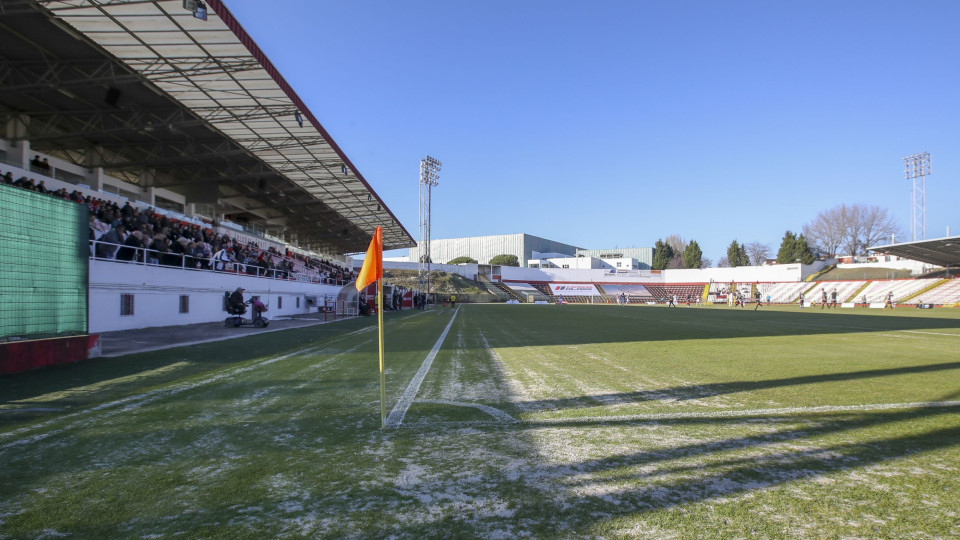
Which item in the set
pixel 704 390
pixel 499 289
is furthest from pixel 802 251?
pixel 704 390

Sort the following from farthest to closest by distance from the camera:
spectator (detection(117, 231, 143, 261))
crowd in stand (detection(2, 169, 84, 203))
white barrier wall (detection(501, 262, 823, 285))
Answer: white barrier wall (detection(501, 262, 823, 285)) → crowd in stand (detection(2, 169, 84, 203)) → spectator (detection(117, 231, 143, 261))

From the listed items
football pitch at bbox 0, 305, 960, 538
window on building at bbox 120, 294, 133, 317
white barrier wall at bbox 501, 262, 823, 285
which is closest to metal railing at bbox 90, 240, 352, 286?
window on building at bbox 120, 294, 133, 317

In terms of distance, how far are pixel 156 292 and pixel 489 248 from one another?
105 metres

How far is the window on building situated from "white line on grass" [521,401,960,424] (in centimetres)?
1579

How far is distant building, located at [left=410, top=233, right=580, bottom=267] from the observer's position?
116m

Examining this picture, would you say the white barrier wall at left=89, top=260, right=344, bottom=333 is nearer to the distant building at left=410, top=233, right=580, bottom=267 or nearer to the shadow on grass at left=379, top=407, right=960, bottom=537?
the shadow on grass at left=379, top=407, right=960, bottom=537

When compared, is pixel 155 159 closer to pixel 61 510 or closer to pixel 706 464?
pixel 61 510

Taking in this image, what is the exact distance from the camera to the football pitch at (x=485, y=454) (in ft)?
8.30

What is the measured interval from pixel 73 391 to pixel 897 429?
9.53 m

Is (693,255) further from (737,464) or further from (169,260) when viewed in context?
(737,464)

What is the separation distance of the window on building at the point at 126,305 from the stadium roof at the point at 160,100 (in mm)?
7803

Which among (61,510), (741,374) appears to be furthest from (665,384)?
(61,510)

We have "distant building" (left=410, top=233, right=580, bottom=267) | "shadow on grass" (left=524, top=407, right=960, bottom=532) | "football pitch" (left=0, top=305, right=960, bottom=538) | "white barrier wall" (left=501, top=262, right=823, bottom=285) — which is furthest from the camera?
"distant building" (left=410, top=233, right=580, bottom=267)

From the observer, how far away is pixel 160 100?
19.3 m
